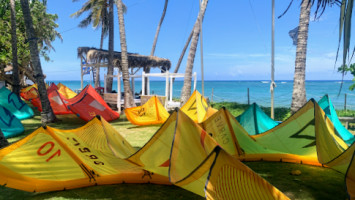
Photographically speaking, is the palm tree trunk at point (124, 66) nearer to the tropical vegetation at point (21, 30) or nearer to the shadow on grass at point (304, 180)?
the tropical vegetation at point (21, 30)

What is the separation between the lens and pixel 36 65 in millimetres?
9828

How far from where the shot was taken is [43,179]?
157 inches

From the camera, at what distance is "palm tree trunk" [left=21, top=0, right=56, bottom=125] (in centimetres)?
955

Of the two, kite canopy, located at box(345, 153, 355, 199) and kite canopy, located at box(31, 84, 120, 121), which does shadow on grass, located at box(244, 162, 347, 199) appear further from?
kite canopy, located at box(31, 84, 120, 121)

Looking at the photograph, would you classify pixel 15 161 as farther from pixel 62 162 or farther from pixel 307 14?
pixel 307 14

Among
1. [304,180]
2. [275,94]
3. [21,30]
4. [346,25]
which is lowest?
[275,94]

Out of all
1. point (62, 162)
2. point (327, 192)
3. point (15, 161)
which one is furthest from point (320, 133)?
point (15, 161)

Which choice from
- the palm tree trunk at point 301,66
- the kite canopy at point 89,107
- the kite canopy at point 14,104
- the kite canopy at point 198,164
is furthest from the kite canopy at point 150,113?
the kite canopy at point 198,164

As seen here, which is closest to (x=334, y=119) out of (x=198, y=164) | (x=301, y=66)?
(x=301, y=66)

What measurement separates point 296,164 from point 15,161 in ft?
18.7

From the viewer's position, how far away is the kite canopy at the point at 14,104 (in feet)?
35.6

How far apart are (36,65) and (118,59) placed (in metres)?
7.43

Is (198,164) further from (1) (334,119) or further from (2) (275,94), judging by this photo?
(2) (275,94)

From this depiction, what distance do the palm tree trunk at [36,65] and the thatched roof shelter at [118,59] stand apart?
20.1ft
